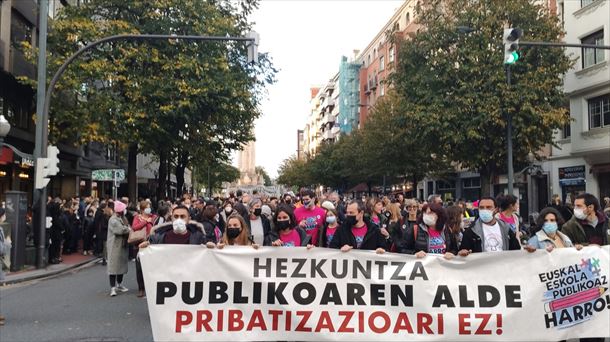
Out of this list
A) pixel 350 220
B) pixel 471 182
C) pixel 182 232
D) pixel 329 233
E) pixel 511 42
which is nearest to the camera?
pixel 350 220

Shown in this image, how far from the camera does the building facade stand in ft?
86.7

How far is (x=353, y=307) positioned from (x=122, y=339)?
3.17 m

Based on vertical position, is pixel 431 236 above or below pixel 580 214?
below

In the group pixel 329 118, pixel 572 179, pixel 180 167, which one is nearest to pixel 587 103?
pixel 572 179

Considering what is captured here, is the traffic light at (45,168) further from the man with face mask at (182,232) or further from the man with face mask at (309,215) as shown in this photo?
the man with face mask at (182,232)

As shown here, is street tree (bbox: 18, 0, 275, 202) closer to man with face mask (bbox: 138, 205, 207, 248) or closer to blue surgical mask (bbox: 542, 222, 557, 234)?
man with face mask (bbox: 138, 205, 207, 248)

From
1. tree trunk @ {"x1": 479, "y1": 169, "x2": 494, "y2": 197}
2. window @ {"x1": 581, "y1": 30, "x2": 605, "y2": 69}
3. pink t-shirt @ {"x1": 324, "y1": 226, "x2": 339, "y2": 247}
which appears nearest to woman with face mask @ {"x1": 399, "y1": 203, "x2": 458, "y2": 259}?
pink t-shirt @ {"x1": 324, "y1": 226, "x2": 339, "y2": 247}

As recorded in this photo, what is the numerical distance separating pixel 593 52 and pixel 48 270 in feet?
83.9

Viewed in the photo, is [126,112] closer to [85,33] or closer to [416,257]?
[85,33]

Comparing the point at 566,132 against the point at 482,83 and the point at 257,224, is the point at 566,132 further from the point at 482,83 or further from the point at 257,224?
the point at 257,224

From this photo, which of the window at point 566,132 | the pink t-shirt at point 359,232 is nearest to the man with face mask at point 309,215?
the pink t-shirt at point 359,232

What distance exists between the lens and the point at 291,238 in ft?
23.3

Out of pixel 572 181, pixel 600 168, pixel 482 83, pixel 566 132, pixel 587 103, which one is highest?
pixel 482 83

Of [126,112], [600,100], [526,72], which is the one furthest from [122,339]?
[600,100]
